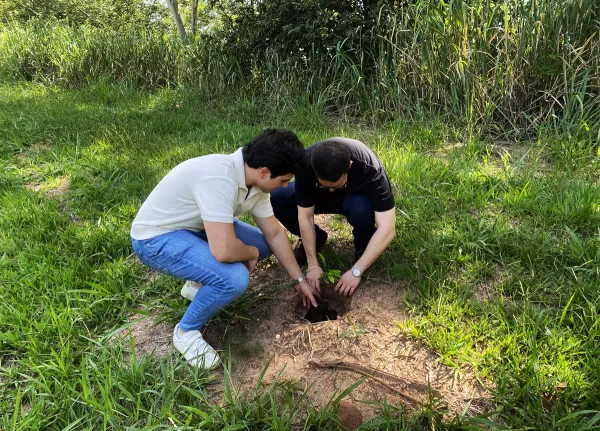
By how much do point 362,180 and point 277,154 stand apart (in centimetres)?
66

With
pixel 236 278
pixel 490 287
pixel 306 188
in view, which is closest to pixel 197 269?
pixel 236 278

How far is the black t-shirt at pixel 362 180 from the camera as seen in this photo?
227 centimetres

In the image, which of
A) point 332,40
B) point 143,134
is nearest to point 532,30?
point 332,40

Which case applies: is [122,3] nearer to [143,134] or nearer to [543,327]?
[143,134]

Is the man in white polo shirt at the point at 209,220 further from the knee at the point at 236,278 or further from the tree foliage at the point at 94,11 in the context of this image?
the tree foliage at the point at 94,11

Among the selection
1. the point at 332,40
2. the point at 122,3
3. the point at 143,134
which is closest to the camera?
the point at 143,134

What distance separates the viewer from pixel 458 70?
3.91 metres

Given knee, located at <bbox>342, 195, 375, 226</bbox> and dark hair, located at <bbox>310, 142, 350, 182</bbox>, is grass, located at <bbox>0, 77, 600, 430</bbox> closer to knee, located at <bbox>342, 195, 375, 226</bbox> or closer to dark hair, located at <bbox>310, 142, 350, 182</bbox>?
knee, located at <bbox>342, 195, 375, 226</bbox>

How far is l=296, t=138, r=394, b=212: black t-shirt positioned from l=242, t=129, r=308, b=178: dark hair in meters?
0.33

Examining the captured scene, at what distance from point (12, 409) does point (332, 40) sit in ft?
15.5

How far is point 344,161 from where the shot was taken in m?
2.05

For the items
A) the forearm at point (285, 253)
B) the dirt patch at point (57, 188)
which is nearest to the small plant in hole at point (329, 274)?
the forearm at point (285, 253)

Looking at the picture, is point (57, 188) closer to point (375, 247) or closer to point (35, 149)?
point (35, 149)

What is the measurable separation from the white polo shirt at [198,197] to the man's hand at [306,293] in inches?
21.4
